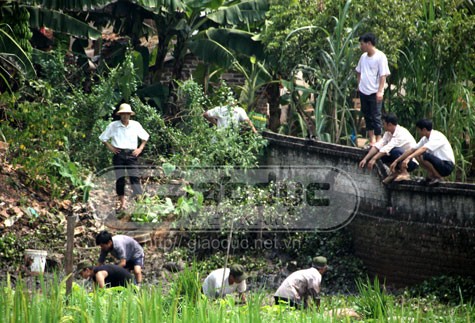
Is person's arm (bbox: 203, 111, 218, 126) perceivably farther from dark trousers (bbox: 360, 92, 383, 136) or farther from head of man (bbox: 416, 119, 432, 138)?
head of man (bbox: 416, 119, 432, 138)

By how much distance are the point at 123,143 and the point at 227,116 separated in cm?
143

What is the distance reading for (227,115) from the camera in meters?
13.8

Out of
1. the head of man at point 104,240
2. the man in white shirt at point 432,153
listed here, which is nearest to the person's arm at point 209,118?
the man in white shirt at point 432,153

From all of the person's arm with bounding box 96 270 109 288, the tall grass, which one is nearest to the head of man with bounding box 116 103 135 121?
the person's arm with bounding box 96 270 109 288

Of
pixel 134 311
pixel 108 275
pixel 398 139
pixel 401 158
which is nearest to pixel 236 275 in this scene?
pixel 108 275

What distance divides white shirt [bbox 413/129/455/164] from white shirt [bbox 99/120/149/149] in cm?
335

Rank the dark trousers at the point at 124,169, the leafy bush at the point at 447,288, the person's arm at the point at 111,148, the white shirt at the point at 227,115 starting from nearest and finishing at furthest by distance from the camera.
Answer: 1. the leafy bush at the point at 447,288
2. the person's arm at the point at 111,148
3. the dark trousers at the point at 124,169
4. the white shirt at the point at 227,115

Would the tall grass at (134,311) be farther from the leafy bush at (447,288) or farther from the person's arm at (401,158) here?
the person's arm at (401,158)

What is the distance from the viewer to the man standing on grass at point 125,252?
10977mm

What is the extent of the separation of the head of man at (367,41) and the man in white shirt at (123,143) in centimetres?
275

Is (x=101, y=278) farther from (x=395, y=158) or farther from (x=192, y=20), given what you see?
(x=192, y=20)

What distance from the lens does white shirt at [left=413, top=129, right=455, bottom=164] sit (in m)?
11.7

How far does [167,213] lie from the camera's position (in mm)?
13281

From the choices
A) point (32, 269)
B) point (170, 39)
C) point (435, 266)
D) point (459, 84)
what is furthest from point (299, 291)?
point (170, 39)
